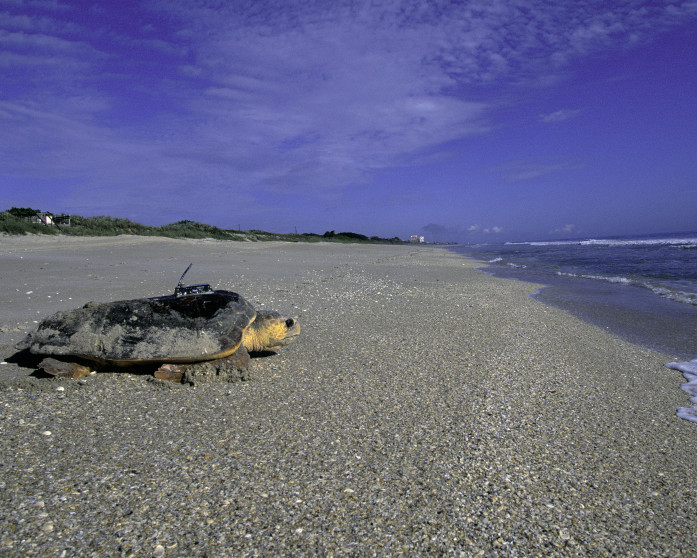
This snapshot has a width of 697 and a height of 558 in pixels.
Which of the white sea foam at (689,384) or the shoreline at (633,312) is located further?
the shoreline at (633,312)

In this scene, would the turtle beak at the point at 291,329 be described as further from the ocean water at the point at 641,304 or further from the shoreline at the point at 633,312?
the shoreline at the point at 633,312

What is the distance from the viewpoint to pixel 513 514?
7.13 ft

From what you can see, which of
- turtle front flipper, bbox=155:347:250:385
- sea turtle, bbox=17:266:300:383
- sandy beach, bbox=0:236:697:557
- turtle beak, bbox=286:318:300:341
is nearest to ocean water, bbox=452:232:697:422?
sandy beach, bbox=0:236:697:557

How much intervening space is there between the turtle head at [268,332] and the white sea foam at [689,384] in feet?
11.1

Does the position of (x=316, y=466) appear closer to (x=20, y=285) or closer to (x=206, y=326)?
(x=206, y=326)

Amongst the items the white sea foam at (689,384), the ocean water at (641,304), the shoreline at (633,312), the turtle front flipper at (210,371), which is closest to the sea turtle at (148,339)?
the turtle front flipper at (210,371)

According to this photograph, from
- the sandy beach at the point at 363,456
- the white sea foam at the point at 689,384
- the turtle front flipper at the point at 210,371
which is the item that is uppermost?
the turtle front flipper at the point at 210,371

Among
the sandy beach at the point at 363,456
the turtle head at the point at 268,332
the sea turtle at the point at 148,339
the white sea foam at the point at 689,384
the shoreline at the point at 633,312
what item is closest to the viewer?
the sandy beach at the point at 363,456

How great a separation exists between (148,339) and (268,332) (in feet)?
3.64

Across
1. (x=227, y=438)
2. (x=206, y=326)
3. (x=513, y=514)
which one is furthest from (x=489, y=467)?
(x=206, y=326)

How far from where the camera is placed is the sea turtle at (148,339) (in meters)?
3.78

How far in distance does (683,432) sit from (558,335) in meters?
2.91

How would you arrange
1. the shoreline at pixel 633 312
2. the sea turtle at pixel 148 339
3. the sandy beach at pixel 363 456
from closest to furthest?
the sandy beach at pixel 363 456, the sea turtle at pixel 148 339, the shoreline at pixel 633 312

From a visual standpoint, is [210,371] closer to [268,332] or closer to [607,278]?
[268,332]
